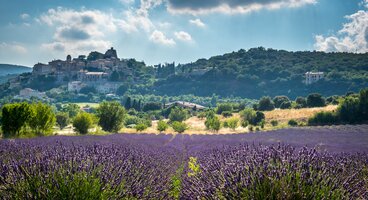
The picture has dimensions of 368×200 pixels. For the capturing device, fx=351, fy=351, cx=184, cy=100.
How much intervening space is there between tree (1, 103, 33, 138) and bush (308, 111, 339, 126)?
966 inches

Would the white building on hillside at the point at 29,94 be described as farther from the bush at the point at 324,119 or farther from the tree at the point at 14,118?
the tree at the point at 14,118

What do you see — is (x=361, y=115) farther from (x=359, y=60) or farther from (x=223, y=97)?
(x=359, y=60)

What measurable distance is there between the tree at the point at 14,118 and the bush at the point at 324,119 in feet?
80.5

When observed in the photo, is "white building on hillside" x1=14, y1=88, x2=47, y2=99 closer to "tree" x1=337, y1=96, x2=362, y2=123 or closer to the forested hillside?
the forested hillside

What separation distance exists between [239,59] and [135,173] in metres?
147

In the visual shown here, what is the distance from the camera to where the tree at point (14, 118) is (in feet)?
64.8

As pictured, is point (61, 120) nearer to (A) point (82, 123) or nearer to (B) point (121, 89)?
(A) point (82, 123)

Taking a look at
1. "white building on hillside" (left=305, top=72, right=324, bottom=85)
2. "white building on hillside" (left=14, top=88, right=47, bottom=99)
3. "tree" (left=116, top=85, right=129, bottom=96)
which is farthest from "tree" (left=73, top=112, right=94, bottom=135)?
"tree" (left=116, top=85, right=129, bottom=96)

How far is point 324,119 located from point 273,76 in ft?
302

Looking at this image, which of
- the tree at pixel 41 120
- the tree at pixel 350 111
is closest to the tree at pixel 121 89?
the tree at pixel 350 111

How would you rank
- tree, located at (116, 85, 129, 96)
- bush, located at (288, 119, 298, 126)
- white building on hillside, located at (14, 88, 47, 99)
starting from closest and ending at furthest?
1. bush, located at (288, 119, 298, 126)
2. white building on hillside, located at (14, 88, 47, 99)
3. tree, located at (116, 85, 129, 96)

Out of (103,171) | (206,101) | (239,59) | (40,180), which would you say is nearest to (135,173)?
(103,171)

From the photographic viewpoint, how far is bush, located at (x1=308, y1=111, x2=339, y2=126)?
32.3 m

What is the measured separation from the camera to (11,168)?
314cm
